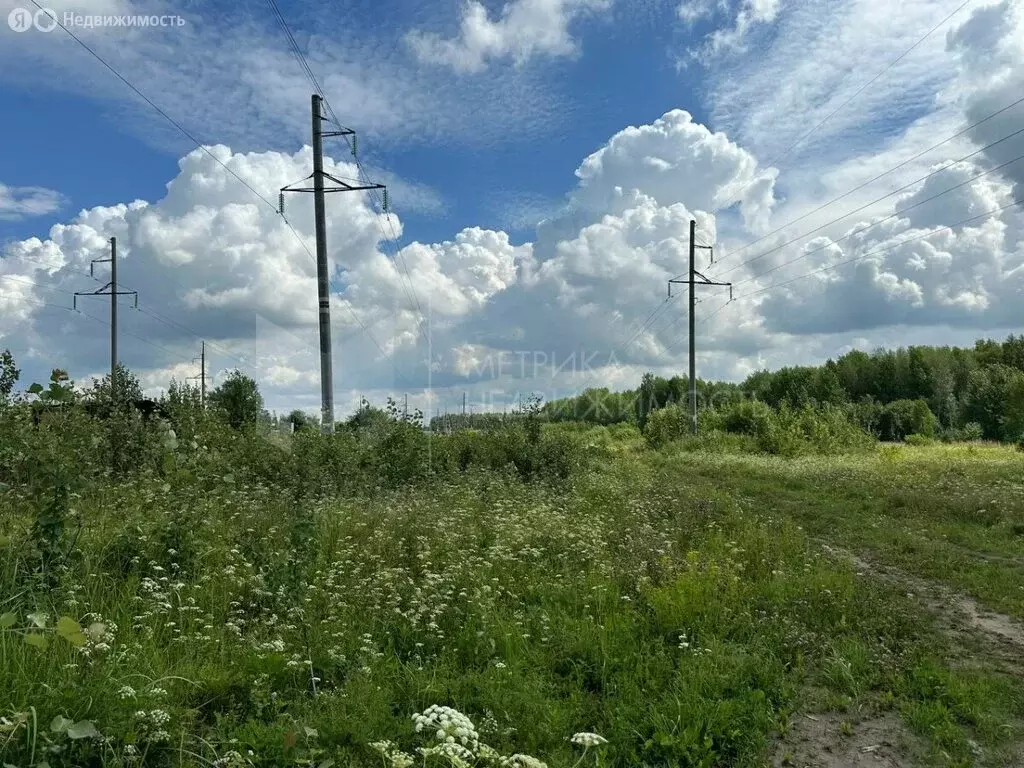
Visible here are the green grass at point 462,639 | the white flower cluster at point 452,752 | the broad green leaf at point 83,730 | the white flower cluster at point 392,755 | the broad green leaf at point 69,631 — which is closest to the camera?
the broad green leaf at point 69,631

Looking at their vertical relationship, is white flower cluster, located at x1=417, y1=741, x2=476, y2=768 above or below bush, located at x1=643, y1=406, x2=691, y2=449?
below

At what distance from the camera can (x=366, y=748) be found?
4062 millimetres

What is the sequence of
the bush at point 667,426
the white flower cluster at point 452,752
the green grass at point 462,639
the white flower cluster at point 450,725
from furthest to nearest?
the bush at point 667,426
the green grass at point 462,639
the white flower cluster at point 450,725
the white flower cluster at point 452,752

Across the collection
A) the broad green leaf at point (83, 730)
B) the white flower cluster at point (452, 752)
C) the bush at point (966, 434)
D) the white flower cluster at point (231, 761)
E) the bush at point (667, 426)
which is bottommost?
the white flower cluster at point (231, 761)

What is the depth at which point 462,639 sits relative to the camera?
5652mm

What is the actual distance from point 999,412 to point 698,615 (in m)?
70.1

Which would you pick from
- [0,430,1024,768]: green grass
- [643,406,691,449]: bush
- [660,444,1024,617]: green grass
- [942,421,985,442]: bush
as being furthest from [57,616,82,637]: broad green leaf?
[942,421,985,442]: bush

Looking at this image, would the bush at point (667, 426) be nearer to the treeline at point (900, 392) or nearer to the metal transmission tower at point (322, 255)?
the treeline at point (900, 392)

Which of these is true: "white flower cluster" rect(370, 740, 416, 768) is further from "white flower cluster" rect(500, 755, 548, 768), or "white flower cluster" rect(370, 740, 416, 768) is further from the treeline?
the treeline

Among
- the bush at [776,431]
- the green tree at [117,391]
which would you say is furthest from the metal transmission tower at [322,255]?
the bush at [776,431]

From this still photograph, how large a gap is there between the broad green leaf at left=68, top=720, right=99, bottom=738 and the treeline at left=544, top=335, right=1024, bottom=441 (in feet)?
172

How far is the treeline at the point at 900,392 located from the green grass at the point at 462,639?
1842 inches

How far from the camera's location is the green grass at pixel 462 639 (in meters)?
4.15

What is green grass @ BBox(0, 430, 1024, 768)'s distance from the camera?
4.15 meters
